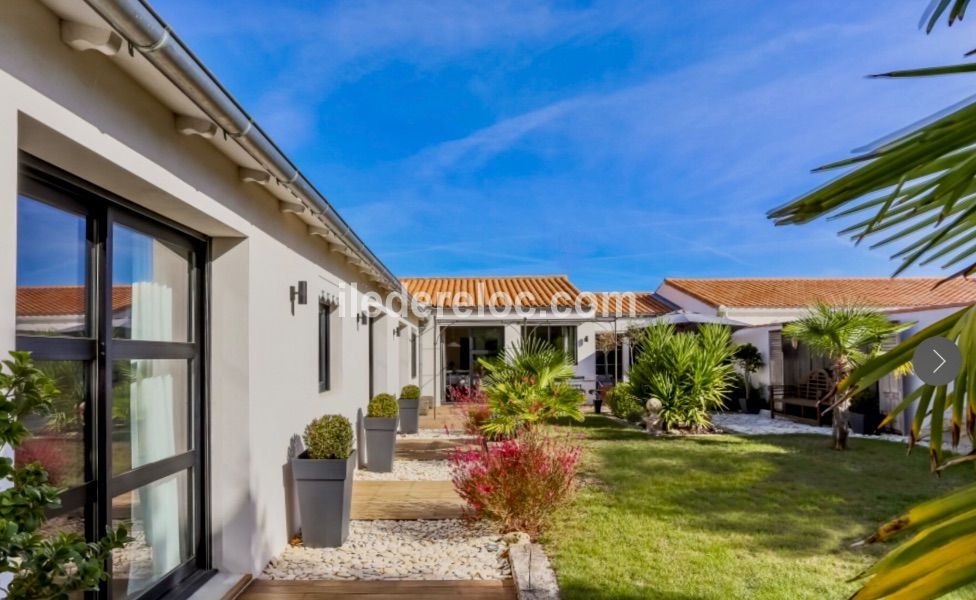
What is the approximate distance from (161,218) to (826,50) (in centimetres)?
795

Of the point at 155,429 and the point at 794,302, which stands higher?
the point at 794,302

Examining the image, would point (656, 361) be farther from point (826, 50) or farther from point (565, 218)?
point (565, 218)

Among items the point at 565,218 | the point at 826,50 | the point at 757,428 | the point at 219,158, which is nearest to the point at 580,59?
the point at 826,50

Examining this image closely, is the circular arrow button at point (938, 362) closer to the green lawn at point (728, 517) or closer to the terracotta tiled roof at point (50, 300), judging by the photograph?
the terracotta tiled roof at point (50, 300)

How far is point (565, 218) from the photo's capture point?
3550 cm

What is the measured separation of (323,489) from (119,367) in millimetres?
3138

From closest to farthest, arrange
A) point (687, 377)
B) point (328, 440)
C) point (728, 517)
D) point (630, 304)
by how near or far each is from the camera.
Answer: point (328, 440), point (728, 517), point (687, 377), point (630, 304)

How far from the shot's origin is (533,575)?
5773 mm

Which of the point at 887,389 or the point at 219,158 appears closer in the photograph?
the point at 219,158

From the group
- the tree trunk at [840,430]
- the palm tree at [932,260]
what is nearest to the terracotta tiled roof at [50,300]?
the palm tree at [932,260]

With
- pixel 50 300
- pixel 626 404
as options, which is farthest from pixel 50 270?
pixel 626 404

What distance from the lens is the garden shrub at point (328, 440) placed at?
6926 mm

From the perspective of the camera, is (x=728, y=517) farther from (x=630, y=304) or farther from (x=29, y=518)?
(x=630, y=304)

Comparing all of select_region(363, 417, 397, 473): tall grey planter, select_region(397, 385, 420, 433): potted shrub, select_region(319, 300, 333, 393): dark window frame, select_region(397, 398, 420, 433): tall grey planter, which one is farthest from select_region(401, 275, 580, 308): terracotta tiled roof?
select_region(319, 300, 333, 393): dark window frame
